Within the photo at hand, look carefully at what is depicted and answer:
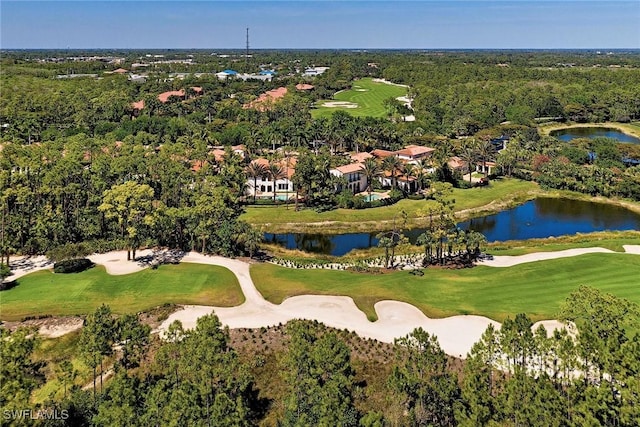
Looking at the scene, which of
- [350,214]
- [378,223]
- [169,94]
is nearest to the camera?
[378,223]

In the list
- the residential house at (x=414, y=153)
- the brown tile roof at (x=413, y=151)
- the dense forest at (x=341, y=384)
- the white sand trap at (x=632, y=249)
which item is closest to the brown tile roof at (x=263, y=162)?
the residential house at (x=414, y=153)

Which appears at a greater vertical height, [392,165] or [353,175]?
[392,165]

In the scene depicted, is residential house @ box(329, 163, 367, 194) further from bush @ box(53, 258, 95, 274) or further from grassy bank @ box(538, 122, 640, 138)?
grassy bank @ box(538, 122, 640, 138)

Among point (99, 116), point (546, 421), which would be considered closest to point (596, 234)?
point (546, 421)

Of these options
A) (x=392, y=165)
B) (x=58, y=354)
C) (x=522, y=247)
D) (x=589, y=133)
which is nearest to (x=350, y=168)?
(x=392, y=165)

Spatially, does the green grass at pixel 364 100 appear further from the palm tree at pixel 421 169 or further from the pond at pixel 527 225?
the pond at pixel 527 225

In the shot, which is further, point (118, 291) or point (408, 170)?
point (408, 170)

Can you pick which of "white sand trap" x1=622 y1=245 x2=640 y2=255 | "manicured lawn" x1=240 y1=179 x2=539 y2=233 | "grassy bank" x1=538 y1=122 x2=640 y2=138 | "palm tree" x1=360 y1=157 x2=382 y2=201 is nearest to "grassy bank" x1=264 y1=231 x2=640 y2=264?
"white sand trap" x1=622 y1=245 x2=640 y2=255

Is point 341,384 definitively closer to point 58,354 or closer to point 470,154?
point 58,354
